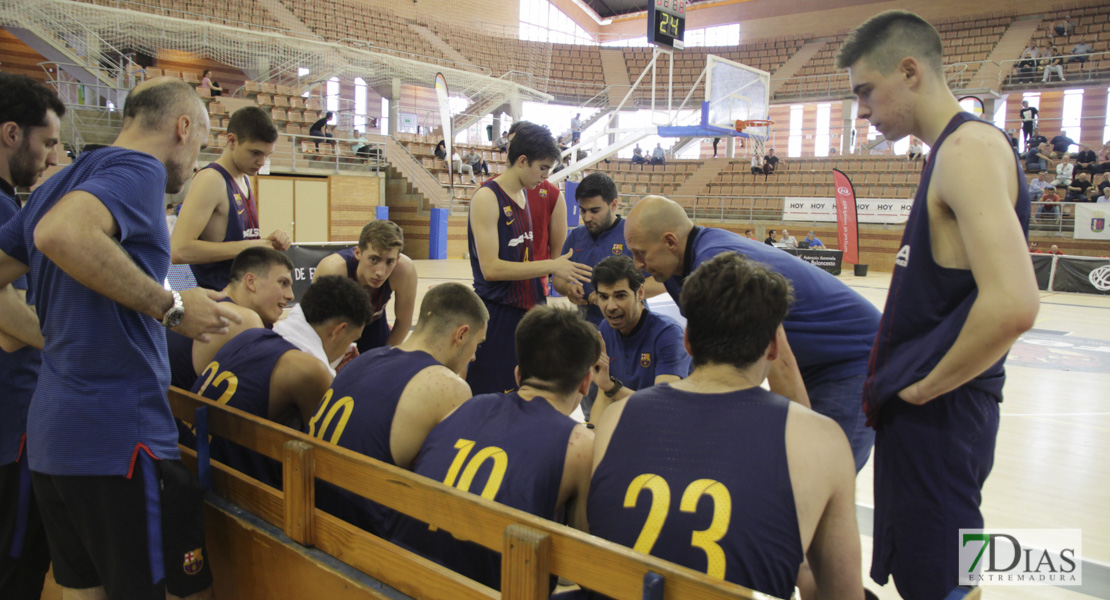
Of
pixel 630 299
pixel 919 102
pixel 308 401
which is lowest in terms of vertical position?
pixel 308 401

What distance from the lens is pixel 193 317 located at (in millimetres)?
1700

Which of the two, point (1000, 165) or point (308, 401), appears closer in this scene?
point (1000, 165)

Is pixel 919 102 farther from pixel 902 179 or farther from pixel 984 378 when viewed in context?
pixel 902 179

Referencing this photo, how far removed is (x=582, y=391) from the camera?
1.99 meters

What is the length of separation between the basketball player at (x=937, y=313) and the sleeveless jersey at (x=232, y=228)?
256 centimetres

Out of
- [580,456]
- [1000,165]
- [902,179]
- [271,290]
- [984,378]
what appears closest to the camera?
[1000,165]

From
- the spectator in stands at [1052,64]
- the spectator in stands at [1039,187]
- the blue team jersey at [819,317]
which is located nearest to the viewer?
the blue team jersey at [819,317]

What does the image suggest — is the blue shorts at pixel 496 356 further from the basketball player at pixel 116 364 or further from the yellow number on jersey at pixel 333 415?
the basketball player at pixel 116 364

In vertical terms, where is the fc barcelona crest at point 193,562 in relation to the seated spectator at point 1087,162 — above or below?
below

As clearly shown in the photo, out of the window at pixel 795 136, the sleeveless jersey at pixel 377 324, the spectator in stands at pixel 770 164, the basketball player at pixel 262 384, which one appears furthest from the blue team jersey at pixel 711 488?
the window at pixel 795 136

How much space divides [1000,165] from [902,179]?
20.8 meters

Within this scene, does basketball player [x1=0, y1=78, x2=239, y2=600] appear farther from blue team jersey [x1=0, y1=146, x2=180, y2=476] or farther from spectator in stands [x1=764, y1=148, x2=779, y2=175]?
spectator in stands [x1=764, y1=148, x2=779, y2=175]

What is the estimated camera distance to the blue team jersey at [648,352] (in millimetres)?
3102

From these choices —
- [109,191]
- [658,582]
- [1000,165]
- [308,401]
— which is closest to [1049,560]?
[1000,165]
